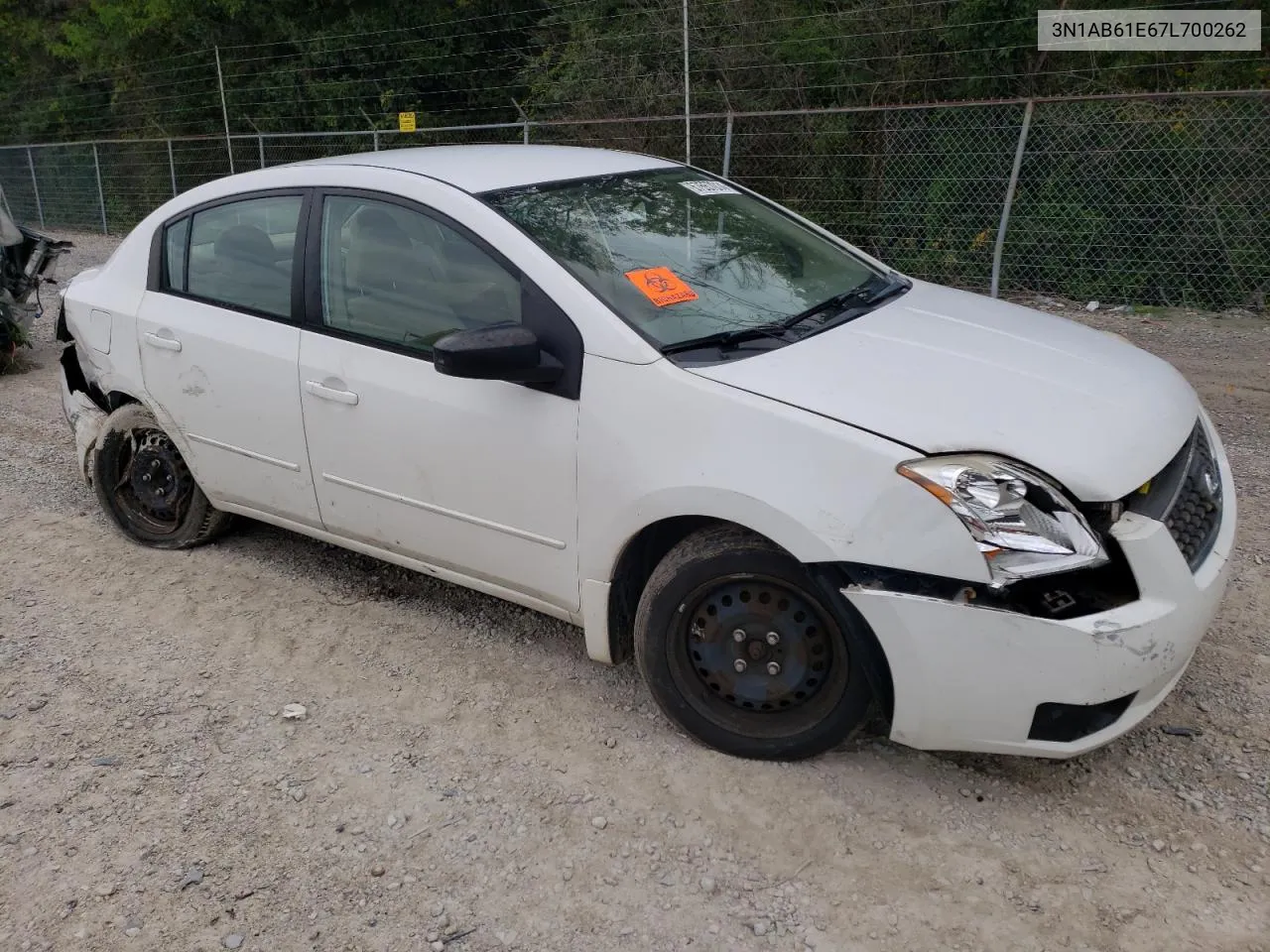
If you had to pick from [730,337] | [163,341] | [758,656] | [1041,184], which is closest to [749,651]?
[758,656]

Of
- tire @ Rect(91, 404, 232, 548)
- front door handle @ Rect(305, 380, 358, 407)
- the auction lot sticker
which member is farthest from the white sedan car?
the auction lot sticker

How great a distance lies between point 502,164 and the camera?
12.3ft

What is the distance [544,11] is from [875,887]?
17428mm

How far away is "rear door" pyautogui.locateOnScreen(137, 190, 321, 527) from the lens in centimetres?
379

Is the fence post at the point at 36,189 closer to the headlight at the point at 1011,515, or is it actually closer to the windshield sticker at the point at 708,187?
the windshield sticker at the point at 708,187

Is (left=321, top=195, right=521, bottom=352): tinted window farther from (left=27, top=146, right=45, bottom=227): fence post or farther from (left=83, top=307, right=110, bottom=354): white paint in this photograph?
(left=27, top=146, right=45, bottom=227): fence post

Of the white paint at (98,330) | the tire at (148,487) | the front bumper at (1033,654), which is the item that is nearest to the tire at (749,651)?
the front bumper at (1033,654)

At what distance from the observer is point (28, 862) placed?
2.74 m

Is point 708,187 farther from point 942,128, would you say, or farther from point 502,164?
point 942,128

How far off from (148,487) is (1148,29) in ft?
33.7

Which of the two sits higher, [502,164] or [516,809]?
[502,164]

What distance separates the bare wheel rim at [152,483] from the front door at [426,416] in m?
1.04

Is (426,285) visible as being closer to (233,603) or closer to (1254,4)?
(233,603)

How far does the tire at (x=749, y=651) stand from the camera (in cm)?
284
